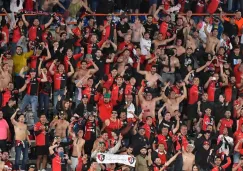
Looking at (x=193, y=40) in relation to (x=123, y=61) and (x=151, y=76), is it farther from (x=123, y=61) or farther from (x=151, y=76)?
Result: (x=123, y=61)

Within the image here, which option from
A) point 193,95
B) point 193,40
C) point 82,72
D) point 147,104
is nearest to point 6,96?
point 82,72

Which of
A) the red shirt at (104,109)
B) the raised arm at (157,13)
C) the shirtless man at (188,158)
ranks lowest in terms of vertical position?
the shirtless man at (188,158)

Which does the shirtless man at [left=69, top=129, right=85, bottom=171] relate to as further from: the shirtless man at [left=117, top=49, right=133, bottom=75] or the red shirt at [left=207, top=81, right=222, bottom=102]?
the red shirt at [left=207, top=81, right=222, bottom=102]

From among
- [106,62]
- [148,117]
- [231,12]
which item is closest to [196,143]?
[148,117]

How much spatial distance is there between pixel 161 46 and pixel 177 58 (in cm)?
78

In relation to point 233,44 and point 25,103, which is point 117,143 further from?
point 233,44

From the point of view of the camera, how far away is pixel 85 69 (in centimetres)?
2969

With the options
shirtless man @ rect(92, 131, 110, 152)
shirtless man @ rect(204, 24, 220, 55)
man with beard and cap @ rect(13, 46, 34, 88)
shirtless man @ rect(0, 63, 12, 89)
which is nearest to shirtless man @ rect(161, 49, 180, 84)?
shirtless man @ rect(204, 24, 220, 55)

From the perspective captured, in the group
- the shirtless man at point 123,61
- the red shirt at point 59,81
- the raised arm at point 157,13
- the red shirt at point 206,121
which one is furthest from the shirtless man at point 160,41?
the red shirt at point 59,81

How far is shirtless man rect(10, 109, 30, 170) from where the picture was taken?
27422 mm

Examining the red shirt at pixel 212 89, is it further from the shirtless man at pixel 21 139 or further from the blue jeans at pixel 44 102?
the shirtless man at pixel 21 139

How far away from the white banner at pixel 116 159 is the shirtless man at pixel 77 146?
55cm

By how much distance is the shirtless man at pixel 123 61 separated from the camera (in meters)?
30.1

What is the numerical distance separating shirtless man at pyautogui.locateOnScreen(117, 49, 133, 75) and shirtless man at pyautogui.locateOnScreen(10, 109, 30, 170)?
3.67m
